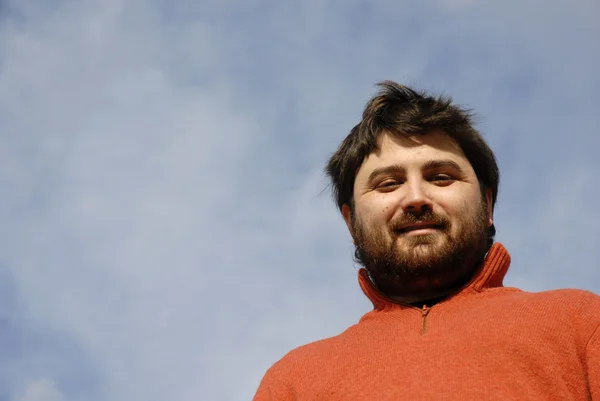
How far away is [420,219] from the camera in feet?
13.4

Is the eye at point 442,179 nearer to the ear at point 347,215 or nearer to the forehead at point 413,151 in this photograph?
the forehead at point 413,151

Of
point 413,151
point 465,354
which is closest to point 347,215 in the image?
point 413,151

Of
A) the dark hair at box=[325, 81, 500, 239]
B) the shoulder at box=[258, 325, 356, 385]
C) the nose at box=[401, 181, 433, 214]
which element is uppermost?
the dark hair at box=[325, 81, 500, 239]

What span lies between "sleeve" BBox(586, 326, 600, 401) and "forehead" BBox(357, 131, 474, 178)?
1.44 m

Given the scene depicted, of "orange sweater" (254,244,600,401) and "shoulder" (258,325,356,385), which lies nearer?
"orange sweater" (254,244,600,401)

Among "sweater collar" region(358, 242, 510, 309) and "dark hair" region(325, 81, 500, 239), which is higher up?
"dark hair" region(325, 81, 500, 239)

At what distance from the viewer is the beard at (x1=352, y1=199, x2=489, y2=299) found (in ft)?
13.3

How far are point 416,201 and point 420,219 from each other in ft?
0.39

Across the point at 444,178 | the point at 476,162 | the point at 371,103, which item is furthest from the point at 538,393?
the point at 371,103

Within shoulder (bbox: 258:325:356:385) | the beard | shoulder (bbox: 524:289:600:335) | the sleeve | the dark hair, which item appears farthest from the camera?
the dark hair

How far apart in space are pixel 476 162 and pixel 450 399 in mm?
1988

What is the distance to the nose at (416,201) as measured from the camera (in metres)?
4.07

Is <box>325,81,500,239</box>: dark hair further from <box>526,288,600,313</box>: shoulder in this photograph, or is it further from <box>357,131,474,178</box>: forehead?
<box>526,288,600,313</box>: shoulder

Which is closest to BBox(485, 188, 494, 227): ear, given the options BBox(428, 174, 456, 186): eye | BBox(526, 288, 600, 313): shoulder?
BBox(428, 174, 456, 186): eye
